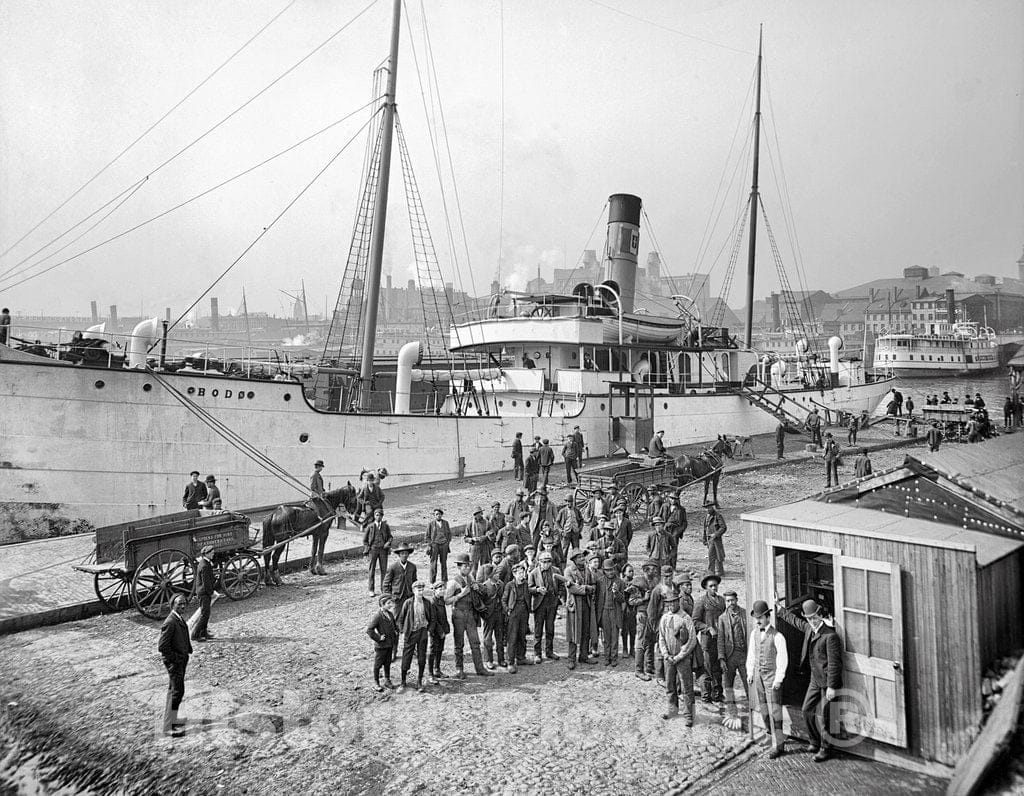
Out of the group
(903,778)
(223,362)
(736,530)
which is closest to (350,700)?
(903,778)

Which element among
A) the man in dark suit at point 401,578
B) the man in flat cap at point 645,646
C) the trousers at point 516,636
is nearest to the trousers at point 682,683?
the man in flat cap at point 645,646

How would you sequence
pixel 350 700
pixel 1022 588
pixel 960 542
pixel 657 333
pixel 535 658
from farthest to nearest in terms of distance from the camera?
1. pixel 657 333
2. pixel 535 658
3. pixel 350 700
4. pixel 1022 588
5. pixel 960 542

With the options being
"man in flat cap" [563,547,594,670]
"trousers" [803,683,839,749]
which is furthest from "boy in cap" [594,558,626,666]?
"trousers" [803,683,839,749]

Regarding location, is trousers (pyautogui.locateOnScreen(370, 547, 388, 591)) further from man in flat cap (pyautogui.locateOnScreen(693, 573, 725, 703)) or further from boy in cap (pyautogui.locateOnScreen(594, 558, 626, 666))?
man in flat cap (pyautogui.locateOnScreen(693, 573, 725, 703))

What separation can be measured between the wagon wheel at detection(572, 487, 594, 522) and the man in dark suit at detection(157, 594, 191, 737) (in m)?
7.83

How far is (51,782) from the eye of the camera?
17.2 feet

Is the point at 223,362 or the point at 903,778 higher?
the point at 223,362

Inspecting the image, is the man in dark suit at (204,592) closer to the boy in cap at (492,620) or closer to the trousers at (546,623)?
the boy in cap at (492,620)

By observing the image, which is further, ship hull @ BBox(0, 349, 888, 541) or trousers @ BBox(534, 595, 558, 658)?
ship hull @ BBox(0, 349, 888, 541)

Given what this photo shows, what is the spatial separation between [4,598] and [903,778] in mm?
10862

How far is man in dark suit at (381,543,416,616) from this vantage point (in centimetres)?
748

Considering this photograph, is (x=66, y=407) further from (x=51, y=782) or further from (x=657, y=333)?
(x=657, y=333)

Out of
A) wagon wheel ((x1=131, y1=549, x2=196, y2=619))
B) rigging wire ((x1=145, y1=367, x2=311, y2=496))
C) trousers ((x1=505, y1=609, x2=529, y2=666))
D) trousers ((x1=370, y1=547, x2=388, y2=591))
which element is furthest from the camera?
rigging wire ((x1=145, y1=367, x2=311, y2=496))

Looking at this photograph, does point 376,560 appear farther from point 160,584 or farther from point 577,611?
point 577,611
